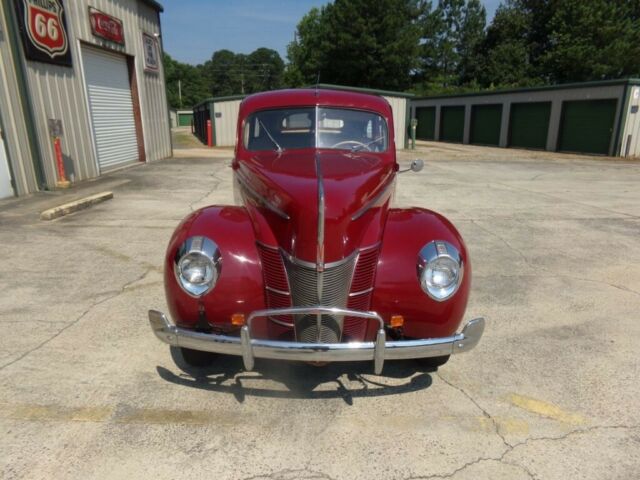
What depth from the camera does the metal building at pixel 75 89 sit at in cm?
829

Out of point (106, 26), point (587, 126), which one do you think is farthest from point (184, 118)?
point (587, 126)

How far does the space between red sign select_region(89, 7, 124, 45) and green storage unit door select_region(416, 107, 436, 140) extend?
23.1 meters

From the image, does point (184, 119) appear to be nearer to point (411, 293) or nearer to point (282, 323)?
point (282, 323)

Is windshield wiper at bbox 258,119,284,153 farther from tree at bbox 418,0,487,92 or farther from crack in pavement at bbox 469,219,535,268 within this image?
tree at bbox 418,0,487,92

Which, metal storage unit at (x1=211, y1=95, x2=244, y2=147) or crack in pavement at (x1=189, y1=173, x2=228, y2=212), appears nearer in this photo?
crack in pavement at (x1=189, y1=173, x2=228, y2=212)

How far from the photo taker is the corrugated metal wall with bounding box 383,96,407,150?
21953mm

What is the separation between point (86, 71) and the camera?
1084 centimetres

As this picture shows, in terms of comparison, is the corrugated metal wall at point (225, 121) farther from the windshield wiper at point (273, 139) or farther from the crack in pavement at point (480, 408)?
the crack in pavement at point (480, 408)

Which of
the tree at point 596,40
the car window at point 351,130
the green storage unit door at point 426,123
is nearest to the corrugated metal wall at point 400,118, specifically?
the green storage unit door at point 426,123

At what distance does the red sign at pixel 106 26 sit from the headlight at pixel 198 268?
11.0m

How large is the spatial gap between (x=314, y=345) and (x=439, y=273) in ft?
2.81

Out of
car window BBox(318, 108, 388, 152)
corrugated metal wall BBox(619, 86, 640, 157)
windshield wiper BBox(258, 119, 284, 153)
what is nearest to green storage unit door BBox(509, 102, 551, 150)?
corrugated metal wall BBox(619, 86, 640, 157)

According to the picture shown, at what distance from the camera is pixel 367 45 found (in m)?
38.2

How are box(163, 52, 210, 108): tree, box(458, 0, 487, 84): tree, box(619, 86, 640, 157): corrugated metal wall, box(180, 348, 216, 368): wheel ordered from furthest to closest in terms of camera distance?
box(163, 52, 210, 108): tree, box(458, 0, 487, 84): tree, box(619, 86, 640, 157): corrugated metal wall, box(180, 348, 216, 368): wheel
